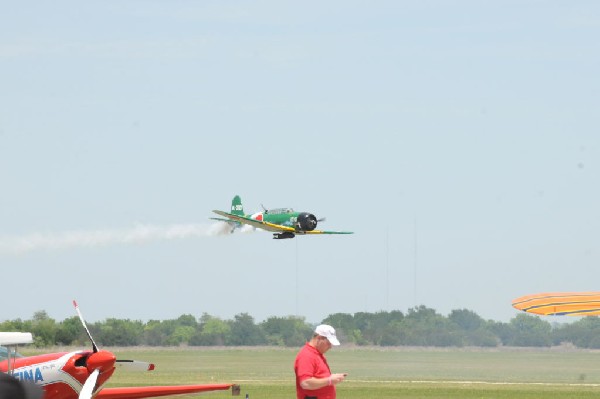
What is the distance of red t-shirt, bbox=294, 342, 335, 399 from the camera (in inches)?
500

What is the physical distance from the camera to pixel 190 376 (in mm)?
53781

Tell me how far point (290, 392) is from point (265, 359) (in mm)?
31926

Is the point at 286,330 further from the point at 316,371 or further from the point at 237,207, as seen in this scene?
the point at 316,371

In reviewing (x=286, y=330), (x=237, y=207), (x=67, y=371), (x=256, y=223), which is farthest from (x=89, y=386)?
(x=286, y=330)

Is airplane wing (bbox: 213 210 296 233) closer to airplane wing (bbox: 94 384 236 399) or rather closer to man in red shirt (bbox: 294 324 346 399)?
airplane wing (bbox: 94 384 236 399)

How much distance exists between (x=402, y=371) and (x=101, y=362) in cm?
3654

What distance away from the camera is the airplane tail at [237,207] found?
66.8 m

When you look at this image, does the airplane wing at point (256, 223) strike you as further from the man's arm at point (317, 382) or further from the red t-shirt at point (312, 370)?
the man's arm at point (317, 382)

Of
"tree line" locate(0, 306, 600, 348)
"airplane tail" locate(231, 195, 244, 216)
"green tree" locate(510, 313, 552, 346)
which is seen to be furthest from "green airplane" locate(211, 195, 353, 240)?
"green tree" locate(510, 313, 552, 346)

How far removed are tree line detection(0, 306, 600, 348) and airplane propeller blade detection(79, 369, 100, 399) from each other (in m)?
52.4

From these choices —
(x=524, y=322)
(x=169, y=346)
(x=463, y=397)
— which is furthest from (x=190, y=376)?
(x=524, y=322)

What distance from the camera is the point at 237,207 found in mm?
67250

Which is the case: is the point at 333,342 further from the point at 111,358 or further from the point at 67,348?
the point at 67,348

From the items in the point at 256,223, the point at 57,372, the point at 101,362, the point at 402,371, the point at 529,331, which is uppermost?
the point at 256,223
